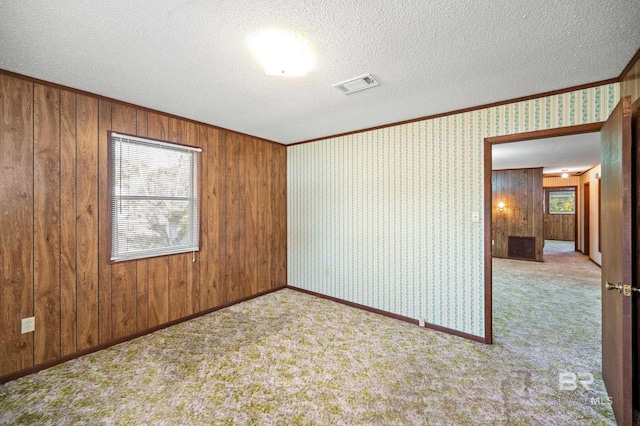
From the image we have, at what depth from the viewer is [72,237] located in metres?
2.45

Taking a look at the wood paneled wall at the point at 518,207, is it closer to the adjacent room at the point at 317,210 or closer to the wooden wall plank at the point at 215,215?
the adjacent room at the point at 317,210

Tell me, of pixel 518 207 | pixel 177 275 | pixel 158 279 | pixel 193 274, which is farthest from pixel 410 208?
pixel 518 207

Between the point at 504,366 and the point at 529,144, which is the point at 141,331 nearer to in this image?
the point at 504,366

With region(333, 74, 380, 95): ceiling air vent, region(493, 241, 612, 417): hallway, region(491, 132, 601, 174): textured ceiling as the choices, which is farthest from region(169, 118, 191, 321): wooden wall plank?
region(491, 132, 601, 174): textured ceiling

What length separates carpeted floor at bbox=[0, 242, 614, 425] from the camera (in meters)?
1.79

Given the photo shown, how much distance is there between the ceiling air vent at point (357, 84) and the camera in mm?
2211

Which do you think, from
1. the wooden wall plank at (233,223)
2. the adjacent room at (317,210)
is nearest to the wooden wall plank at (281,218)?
the adjacent room at (317,210)

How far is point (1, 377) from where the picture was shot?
2084 mm

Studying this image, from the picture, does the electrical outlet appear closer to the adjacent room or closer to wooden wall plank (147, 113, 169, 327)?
the adjacent room

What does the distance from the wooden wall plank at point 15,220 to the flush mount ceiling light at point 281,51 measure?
2.06 meters

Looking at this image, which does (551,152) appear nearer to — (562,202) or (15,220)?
(562,202)

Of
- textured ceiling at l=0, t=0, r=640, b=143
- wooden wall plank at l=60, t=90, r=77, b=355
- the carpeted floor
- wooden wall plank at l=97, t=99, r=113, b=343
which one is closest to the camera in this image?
textured ceiling at l=0, t=0, r=640, b=143

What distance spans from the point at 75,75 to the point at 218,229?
2.08m

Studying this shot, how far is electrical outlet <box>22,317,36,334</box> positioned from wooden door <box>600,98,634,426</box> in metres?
4.22
